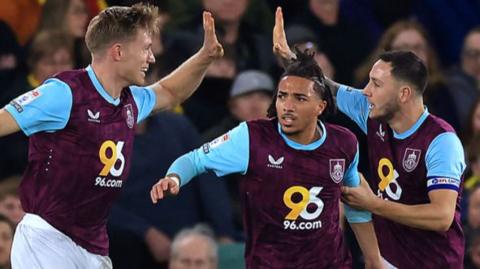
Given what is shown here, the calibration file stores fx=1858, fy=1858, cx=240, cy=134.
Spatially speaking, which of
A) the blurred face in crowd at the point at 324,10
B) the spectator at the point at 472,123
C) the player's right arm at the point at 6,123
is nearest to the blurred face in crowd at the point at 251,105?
the blurred face in crowd at the point at 324,10

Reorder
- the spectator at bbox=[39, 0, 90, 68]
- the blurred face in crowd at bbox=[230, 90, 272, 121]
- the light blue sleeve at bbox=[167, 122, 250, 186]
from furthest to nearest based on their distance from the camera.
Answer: the spectator at bbox=[39, 0, 90, 68]
the blurred face in crowd at bbox=[230, 90, 272, 121]
the light blue sleeve at bbox=[167, 122, 250, 186]

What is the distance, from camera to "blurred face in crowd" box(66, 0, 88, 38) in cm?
1270

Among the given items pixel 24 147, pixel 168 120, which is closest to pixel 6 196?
pixel 24 147

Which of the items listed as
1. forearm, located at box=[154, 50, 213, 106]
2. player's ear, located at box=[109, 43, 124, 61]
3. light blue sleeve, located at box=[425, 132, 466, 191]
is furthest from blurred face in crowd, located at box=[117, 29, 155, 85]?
light blue sleeve, located at box=[425, 132, 466, 191]

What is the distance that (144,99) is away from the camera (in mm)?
10133

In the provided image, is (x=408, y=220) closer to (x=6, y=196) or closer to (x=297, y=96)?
(x=297, y=96)

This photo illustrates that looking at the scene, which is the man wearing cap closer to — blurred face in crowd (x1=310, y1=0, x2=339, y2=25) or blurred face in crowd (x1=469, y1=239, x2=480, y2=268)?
A: blurred face in crowd (x1=310, y1=0, x2=339, y2=25)

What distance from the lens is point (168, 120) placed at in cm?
1208

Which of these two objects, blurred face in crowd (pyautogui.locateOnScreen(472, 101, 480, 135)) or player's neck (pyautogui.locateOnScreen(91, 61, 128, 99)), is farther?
Answer: blurred face in crowd (pyautogui.locateOnScreen(472, 101, 480, 135))

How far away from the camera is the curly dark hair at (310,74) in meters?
9.86

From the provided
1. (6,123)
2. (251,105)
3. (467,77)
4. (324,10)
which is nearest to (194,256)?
(251,105)

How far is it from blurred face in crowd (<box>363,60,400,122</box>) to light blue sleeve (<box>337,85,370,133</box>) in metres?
0.24

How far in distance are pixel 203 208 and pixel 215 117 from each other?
90 centimetres

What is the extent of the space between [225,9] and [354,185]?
3.43 m
